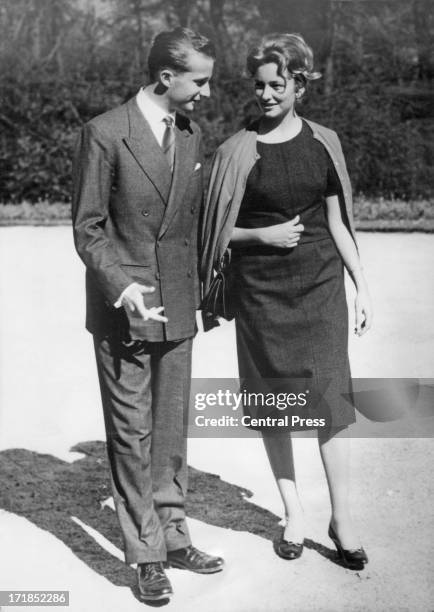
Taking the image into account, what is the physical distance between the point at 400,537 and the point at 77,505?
1284 millimetres

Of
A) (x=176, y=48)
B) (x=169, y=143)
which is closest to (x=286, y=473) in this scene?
(x=169, y=143)

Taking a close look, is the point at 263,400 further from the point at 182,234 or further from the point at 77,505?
the point at 77,505

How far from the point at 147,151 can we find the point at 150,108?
142mm

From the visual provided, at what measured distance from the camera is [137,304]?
2791 mm

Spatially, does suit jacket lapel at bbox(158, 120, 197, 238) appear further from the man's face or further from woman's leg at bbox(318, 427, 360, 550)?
woman's leg at bbox(318, 427, 360, 550)

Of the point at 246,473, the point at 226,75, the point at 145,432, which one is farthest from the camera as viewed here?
the point at 226,75

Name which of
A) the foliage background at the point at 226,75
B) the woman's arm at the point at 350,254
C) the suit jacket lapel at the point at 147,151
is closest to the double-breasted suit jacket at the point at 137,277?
the suit jacket lapel at the point at 147,151

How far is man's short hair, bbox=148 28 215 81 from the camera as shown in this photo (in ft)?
9.32

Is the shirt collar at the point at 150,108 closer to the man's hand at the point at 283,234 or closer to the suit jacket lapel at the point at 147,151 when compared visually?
the suit jacket lapel at the point at 147,151

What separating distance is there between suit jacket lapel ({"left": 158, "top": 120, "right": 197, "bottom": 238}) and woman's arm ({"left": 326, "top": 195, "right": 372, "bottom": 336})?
52cm

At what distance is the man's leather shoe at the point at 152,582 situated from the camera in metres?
2.98

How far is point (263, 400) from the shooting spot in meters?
3.33

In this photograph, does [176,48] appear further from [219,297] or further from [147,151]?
[219,297]

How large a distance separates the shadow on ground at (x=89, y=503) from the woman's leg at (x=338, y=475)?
0.39ft
